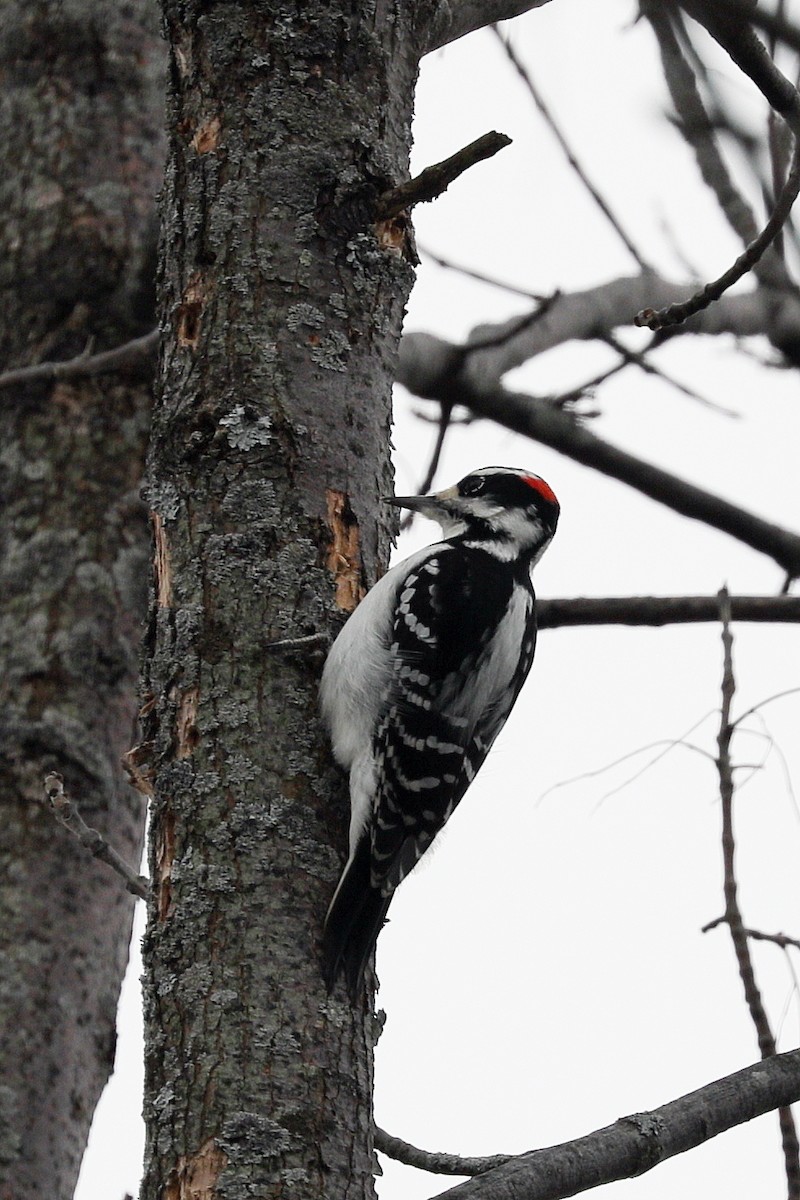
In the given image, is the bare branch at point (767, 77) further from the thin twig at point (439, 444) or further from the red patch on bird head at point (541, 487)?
the red patch on bird head at point (541, 487)

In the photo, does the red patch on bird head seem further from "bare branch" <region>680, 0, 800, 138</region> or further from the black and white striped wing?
"bare branch" <region>680, 0, 800, 138</region>

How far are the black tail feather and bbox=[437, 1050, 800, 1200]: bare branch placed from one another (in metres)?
0.46

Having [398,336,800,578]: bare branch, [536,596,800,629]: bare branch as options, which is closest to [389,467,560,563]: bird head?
[398,336,800,578]: bare branch

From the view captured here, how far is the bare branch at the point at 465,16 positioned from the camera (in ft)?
10.6

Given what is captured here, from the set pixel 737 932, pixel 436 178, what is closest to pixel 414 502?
pixel 436 178

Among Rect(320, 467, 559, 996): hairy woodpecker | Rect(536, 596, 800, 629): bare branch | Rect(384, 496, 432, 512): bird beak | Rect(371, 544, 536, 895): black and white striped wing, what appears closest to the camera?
Rect(320, 467, 559, 996): hairy woodpecker

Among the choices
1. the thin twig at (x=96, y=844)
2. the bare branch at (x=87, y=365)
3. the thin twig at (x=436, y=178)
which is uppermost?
the bare branch at (x=87, y=365)

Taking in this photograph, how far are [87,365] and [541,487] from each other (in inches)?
47.7

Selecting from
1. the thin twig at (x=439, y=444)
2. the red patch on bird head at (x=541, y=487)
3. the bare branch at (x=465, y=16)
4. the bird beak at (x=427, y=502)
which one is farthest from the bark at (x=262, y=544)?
the red patch on bird head at (x=541, y=487)

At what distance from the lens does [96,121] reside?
4.04m

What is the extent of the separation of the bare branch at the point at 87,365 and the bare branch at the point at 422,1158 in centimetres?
193

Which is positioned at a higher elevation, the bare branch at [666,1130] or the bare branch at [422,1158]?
the bare branch at [422,1158]

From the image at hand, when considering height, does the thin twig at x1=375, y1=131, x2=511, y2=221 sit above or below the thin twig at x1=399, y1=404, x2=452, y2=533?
below

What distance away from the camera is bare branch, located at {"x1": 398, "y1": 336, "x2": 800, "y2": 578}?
356 cm
